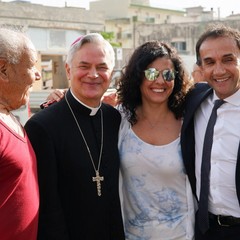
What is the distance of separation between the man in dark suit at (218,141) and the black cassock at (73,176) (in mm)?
558

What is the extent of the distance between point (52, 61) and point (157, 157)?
2314 centimetres

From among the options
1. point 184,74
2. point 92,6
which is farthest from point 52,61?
point 92,6

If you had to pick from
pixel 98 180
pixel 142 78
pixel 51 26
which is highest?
pixel 51 26

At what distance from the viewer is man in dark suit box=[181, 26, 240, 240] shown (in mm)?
2859

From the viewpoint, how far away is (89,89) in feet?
9.68

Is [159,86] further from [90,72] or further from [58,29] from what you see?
[58,29]

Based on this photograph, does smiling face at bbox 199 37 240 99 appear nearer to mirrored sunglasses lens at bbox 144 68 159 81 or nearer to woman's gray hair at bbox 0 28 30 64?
mirrored sunglasses lens at bbox 144 68 159 81

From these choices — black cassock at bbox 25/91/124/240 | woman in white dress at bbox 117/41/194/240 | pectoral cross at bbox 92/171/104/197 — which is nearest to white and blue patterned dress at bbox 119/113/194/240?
woman in white dress at bbox 117/41/194/240

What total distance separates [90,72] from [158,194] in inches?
38.0

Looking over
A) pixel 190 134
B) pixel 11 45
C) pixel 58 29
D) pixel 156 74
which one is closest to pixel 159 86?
pixel 156 74

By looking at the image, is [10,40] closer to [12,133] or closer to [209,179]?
[12,133]

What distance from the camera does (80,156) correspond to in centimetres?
286

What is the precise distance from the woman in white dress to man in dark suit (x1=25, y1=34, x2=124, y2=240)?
13 centimetres

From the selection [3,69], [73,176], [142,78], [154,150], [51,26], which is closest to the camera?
[3,69]
